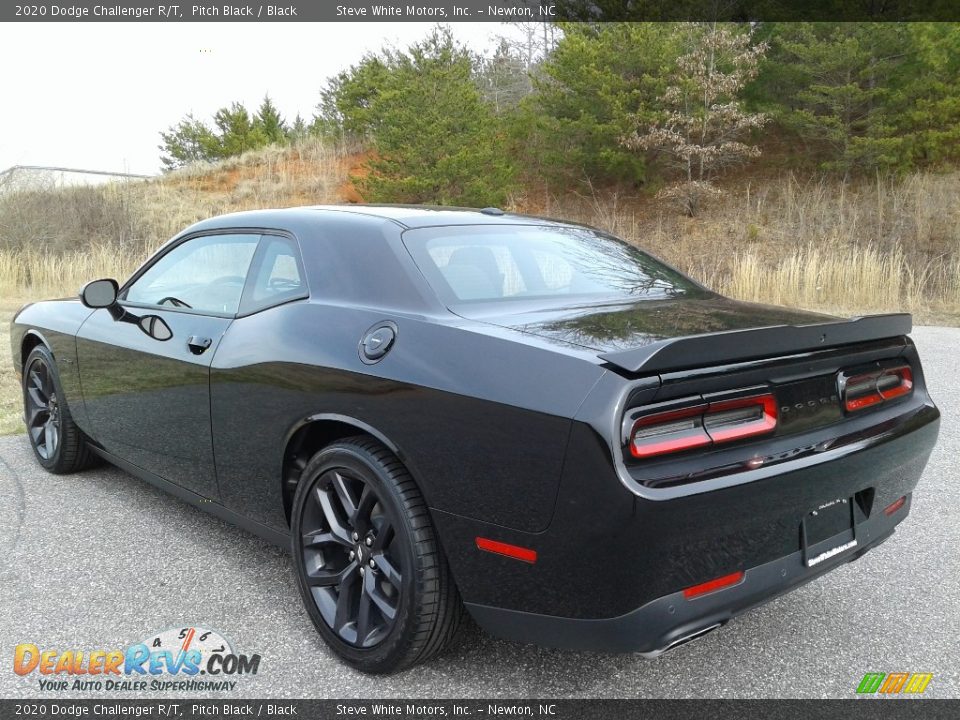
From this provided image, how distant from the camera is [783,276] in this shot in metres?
12.6

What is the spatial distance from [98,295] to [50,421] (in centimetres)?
112

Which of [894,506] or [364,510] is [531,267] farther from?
[894,506]

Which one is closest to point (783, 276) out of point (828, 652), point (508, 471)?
point (828, 652)

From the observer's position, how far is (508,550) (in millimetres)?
2018

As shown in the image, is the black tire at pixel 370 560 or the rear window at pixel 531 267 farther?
the rear window at pixel 531 267

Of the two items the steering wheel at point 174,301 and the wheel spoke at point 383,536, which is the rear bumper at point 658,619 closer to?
the wheel spoke at point 383,536

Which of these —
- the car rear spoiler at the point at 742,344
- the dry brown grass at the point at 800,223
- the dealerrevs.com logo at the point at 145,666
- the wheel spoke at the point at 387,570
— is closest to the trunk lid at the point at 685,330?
the car rear spoiler at the point at 742,344

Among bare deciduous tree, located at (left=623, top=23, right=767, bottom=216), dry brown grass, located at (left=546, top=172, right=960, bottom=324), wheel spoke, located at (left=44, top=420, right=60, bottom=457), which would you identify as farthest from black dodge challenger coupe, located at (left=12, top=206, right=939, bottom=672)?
bare deciduous tree, located at (left=623, top=23, right=767, bottom=216)

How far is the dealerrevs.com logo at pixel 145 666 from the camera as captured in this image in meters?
2.40

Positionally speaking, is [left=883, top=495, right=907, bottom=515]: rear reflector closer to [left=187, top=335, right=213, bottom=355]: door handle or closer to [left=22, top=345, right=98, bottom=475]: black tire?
[left=187, top=335, right=213, bottom=355]: door handle

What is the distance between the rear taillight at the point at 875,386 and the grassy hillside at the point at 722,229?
10136 millimetres

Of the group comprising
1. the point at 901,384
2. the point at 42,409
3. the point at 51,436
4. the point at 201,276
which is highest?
the point at 201,276

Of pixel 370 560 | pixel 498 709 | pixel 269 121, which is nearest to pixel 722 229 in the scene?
pixel 370 560

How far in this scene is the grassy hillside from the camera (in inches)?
500
